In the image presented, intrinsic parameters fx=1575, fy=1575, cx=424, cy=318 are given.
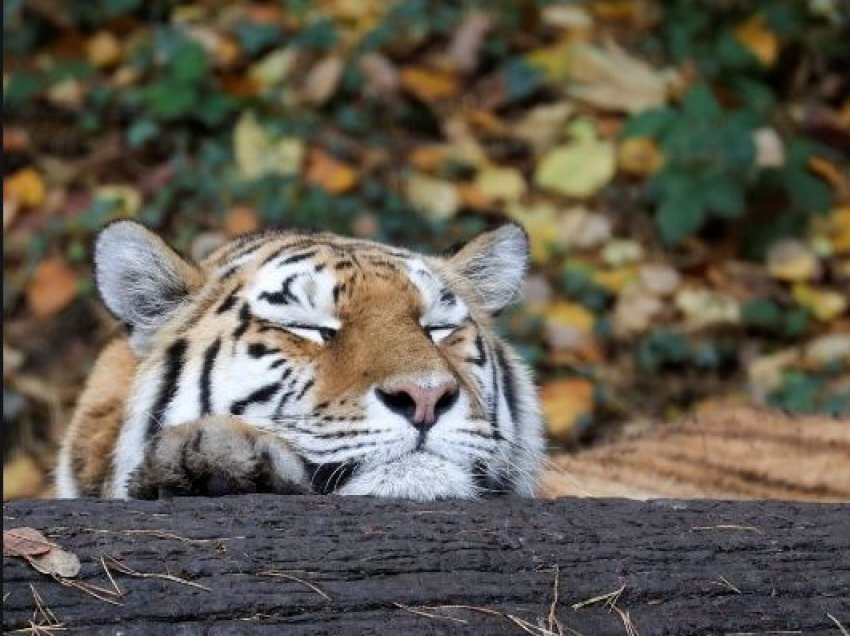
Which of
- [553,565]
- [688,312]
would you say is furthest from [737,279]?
[553,565]

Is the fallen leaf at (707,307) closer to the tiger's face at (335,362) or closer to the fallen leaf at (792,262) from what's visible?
the fallen leaf at (792,262)

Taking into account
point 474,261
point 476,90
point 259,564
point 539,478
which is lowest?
point 476,90

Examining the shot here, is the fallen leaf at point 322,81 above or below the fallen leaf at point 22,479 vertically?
above

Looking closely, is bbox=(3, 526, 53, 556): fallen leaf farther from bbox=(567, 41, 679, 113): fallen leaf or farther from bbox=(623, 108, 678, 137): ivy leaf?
bbox=(567, 41, 679, 113): fallen leaf

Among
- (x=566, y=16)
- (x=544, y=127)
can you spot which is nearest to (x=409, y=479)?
(x=544, y=127)

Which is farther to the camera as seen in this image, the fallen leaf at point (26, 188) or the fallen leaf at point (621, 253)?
the fallen leaf at point (26, 188)

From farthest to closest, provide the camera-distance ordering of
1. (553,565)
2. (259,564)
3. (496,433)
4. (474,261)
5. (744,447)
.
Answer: (744,447)
(474,261)
(496,433)
(553,565)
(259,564)

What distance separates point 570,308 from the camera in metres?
6.80

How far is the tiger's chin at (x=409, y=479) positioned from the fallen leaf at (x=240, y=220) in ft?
13.3

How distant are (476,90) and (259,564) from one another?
19.1 ft

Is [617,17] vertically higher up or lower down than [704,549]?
lower down

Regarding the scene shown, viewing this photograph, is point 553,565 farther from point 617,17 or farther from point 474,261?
point 617,17

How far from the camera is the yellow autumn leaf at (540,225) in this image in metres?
7.05

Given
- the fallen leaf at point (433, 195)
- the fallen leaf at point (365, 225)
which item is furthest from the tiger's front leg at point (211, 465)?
the fallen leaf at point (433, 195)
